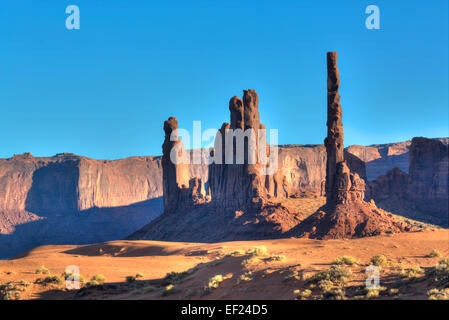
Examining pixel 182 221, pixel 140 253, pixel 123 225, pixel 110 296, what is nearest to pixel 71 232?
pixel 123 225

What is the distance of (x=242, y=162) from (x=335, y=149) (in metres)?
19.2

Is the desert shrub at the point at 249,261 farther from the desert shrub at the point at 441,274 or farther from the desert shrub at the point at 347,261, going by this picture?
the desert shrub at the point at 441,274

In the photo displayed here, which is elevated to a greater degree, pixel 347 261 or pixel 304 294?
pixel 347 261

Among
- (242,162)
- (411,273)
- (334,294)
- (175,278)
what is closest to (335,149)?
(242,162)

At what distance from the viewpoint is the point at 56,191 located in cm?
12456

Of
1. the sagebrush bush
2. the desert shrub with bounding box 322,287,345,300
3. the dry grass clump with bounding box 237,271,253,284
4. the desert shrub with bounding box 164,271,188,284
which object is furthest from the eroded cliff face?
the desert shrub with bounding box 322,287,345,300

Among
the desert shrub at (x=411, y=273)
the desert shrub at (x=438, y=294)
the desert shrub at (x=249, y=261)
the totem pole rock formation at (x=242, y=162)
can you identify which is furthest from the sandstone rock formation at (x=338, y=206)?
the desert shrub at (x=438, y=294)

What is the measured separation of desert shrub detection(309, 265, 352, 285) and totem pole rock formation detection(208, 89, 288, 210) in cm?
3719

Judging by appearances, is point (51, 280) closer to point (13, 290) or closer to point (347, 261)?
point (13, 290)

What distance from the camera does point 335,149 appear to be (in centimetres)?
4047

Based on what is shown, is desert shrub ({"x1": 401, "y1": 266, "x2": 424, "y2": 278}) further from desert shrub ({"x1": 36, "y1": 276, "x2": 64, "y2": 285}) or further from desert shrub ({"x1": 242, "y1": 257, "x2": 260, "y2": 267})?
desert shrub ({"x1": 36, "y1": 276, "x2": 64, "y2": 285})

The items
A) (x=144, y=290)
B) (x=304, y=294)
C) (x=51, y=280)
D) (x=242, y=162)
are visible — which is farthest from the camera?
(x=242, y=162)

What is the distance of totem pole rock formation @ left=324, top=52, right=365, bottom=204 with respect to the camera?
39.3 metres
